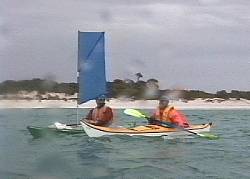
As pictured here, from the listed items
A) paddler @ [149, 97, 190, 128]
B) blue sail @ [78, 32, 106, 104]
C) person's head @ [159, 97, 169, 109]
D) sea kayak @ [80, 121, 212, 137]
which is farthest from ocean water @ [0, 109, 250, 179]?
blue sail @ [78, 32, 106, 104]

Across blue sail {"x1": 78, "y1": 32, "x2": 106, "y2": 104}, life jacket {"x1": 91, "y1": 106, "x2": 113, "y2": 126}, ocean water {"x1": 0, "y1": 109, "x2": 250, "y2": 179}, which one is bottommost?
ocean water {"x1": 0, "y1": 109, "x2": 250, "y2": 179}

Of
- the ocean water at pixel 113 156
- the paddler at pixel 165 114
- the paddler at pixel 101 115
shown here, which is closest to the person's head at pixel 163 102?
the paddler at pixel 165 114

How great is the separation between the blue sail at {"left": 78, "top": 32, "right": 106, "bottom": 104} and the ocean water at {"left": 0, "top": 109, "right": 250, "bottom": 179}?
9.38ft

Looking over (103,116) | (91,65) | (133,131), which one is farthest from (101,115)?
(91,65)

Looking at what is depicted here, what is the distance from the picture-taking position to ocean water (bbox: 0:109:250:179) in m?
8.43

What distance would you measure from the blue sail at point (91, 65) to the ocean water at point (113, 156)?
2.86 metres

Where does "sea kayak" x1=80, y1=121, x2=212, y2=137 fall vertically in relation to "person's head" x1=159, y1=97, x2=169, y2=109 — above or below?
below

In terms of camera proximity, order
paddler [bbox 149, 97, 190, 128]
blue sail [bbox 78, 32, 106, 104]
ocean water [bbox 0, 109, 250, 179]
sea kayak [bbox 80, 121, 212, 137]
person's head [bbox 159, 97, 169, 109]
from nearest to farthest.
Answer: ocean water [bbox 0, 109, 250, 179], person's head [bbox 159, 97, 169, 109], paddler [bbox 149, 97, 190, 128], sea kayak [bbox 80, 121, 212, 137], blue sail [bbox 78, 32, 106, 104]

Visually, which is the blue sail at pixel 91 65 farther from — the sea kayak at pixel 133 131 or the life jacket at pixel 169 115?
the life jacket at pixel 169 115

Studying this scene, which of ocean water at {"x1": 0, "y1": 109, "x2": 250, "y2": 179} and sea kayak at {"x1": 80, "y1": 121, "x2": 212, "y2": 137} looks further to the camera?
sea kayak at {"x1": 80, "y1": 121, "x2": 212, "y2": 137}

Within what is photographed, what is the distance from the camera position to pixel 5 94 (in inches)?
274

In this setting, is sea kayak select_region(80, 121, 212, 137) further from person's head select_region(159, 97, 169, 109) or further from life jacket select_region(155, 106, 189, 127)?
person's head select_region(159, 97, 169, 109)

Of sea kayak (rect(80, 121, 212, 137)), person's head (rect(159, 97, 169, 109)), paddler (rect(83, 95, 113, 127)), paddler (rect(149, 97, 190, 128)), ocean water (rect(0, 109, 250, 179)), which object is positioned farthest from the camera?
paddler (rect(83, 95, 113, 127))

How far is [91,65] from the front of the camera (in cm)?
2003
